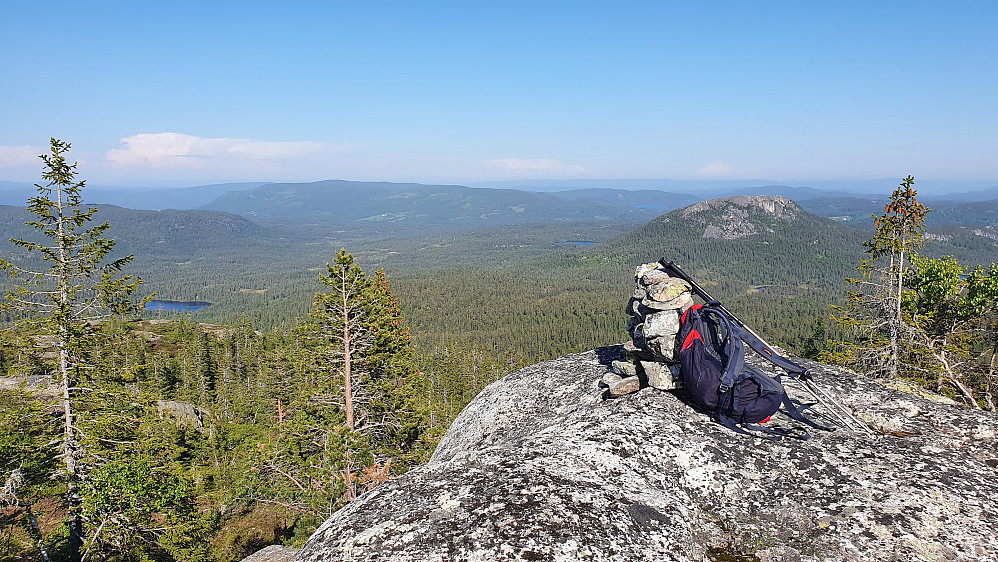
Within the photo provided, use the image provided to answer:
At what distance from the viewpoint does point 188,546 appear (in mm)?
20766

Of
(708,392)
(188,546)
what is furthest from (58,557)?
(708,392)

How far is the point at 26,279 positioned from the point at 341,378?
36.8ft

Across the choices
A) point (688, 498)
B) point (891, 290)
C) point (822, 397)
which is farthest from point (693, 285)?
point (891, 290)

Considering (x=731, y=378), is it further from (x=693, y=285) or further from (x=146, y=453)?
(x=146, y=453)

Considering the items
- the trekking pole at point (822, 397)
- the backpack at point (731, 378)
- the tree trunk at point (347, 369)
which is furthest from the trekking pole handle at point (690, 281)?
the tree trunk at point (347, 369)

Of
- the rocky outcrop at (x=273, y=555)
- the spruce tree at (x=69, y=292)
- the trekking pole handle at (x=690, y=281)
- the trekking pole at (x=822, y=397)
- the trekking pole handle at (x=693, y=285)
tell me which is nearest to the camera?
the trekking pole at (x=822, y=397)

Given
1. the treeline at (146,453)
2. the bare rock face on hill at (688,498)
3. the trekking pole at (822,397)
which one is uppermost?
the trekking pole at (822,397)

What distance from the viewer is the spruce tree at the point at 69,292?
16.1 m

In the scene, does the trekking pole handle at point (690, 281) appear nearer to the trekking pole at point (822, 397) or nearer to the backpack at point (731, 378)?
the trekking pole at point (822, 397)

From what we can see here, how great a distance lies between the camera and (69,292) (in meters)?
16.7

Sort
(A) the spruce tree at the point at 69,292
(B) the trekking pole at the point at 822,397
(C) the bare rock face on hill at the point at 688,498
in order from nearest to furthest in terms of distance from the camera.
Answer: (C) the bare rock face on hill at the point at 688,498 < (B) the trekking pole at the point at 822,397 < (A) the spruce tree at the point at 69,292

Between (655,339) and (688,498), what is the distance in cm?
314

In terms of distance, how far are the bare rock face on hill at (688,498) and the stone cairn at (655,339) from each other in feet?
2.69

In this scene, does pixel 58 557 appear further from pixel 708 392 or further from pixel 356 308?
pixel 708 392
